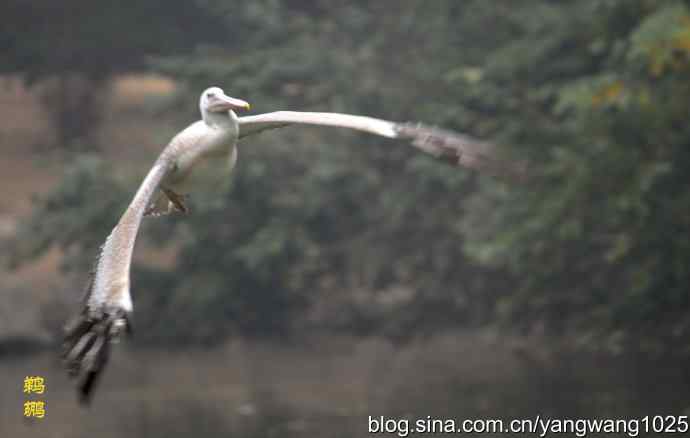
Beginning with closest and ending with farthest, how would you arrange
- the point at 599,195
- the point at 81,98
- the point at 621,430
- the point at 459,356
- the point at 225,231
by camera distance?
the point at 621,430, the point at 599,195, the point at 459,356, the point at 225,231, the point at 81,98

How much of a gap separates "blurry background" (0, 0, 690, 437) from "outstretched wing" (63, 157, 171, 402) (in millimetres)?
5672

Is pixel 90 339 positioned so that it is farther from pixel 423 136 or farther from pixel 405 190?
pixel 405 190

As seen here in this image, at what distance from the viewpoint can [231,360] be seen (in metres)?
14.4

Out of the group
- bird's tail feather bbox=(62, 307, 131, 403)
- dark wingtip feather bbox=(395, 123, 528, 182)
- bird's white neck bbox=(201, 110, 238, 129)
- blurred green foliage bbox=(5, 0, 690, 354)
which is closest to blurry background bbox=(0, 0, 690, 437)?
blurred green foliage bbox=(5, 0, 690, 354)

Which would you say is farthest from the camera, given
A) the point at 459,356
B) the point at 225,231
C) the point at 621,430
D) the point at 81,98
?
the point at 81,98

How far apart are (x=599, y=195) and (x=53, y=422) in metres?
5.14

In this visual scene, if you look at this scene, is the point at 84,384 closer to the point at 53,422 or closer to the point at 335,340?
the point at 53,422

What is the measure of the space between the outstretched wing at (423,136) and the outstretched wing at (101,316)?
136 centimetres

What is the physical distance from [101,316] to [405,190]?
907cm

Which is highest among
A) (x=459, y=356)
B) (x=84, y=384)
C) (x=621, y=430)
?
(x=459, y=356)

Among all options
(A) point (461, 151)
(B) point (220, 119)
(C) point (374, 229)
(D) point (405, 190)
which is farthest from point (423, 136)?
(C) point (374, 229)

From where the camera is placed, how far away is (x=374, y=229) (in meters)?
14.8

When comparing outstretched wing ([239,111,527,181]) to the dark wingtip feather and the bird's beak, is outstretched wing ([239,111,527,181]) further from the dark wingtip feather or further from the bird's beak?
the bird's beak

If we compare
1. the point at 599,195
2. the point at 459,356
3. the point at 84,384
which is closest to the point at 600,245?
the point at 599,195
